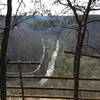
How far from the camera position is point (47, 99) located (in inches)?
299

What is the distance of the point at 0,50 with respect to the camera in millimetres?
4781

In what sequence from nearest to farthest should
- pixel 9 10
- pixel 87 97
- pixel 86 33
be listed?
1. pixel 9 10
2. pixel 86 33
3. pixel 87 97

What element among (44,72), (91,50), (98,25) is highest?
(98,25)

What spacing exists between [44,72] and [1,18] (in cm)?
309

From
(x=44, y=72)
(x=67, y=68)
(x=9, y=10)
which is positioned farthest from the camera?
(x=67, y=68)

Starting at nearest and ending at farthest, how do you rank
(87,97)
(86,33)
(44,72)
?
(86,33)
(87,97)
(44,72)

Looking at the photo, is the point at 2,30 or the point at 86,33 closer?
the point at 2,30

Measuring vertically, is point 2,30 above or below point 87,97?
above

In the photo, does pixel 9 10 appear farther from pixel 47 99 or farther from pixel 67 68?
pixel 67 68

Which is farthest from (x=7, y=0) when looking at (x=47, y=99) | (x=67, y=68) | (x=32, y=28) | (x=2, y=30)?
(x=67, y=68)

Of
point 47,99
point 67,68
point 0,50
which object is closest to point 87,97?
point 47,99

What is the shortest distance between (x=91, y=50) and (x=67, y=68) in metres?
4.18

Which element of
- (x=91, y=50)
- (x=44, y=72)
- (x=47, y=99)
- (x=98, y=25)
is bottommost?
(x=47, y=99)

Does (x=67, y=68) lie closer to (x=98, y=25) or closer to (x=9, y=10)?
(x=98, y=25)
